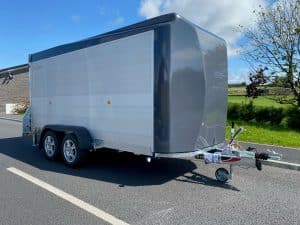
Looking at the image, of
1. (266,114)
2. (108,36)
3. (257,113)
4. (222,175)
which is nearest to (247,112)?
(257,113)

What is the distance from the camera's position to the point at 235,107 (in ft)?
53.9

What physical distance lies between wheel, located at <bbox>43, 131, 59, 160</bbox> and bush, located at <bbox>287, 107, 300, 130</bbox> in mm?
10824

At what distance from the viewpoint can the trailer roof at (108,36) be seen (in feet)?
17.9

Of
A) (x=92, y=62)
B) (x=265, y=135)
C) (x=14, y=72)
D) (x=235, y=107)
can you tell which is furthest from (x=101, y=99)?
(x=14, y=72)

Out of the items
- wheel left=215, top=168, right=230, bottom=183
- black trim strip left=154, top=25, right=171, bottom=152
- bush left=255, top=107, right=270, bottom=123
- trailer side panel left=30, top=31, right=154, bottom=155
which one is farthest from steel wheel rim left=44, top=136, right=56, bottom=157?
bush left=255, top=107, right=270, bottom=123

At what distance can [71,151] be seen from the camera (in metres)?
7.29

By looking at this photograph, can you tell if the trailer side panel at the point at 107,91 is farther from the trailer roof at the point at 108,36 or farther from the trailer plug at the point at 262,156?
the trailer plug at the point at 262,156

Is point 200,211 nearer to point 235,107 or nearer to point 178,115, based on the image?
point 178,115

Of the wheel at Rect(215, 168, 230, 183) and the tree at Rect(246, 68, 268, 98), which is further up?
the tree at Rect(246, 68, 268, 98)

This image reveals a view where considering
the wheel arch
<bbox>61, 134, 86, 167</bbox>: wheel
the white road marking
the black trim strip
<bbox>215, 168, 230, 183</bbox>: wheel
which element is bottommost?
the white road marking

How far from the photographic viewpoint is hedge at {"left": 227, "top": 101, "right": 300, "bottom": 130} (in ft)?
46.4

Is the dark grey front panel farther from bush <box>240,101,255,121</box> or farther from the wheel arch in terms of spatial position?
bush <box>240,101,255,121</box>

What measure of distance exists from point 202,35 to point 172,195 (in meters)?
3.11

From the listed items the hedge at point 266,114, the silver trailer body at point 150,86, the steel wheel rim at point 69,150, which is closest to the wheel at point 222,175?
the silver trailer body at point 150,86
